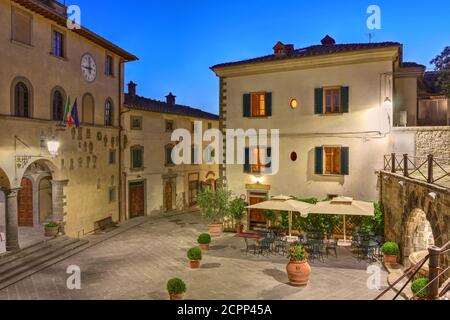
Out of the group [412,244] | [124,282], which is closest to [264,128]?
[412,244]

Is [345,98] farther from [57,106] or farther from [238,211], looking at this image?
[57,106]

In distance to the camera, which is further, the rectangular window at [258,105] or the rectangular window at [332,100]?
the rectangular window at [258,105]

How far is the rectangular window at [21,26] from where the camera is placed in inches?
610

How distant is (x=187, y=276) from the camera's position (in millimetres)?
13641

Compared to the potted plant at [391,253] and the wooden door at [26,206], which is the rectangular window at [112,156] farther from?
the potted plant at [391,253]

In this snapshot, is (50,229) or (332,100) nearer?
(50,229)

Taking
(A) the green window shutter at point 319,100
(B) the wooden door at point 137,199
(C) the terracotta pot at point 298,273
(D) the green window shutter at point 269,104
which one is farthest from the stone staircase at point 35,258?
(A) the green window shutter at point 319,100

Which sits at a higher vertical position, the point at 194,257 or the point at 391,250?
the point at 391,250

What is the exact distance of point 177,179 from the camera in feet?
102

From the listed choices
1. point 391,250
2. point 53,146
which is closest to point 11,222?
point 53,146

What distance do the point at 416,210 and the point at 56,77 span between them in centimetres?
1650

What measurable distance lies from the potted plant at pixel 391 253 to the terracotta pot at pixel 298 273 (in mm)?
3998

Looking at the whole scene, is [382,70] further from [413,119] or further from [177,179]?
[177,179]

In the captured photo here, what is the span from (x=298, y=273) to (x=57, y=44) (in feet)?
50.3
